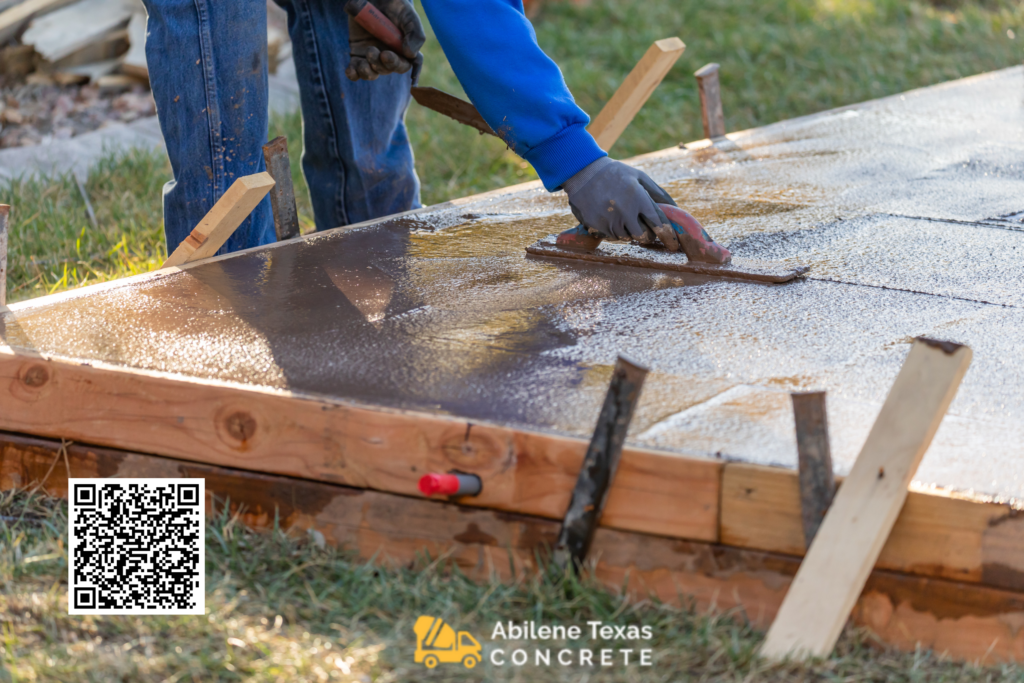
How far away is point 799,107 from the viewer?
615 centimetres

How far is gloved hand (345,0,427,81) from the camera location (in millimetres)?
2916

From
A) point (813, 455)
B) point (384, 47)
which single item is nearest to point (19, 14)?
point (384, 47)

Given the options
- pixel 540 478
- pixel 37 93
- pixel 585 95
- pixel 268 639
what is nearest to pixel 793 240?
pixel 540 478

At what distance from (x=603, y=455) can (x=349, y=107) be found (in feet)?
6.26

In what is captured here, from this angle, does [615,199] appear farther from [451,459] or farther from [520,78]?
[451,459]

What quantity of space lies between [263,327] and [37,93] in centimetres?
486

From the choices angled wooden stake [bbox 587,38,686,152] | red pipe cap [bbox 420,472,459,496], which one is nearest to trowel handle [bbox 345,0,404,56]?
angled wooden stake [bbox 587,38,686,152]

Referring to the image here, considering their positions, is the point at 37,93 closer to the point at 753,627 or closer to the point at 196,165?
the point at 196,165

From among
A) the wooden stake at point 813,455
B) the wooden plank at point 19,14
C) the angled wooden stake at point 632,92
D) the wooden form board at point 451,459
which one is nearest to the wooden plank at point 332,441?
the wooden form board at point 451,459

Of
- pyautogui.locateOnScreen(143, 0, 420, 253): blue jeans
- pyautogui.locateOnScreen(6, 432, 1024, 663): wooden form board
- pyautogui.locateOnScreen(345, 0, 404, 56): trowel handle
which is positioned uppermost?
pyautogui.locateOnScreen(345, 0, 404, 56): trowel handle

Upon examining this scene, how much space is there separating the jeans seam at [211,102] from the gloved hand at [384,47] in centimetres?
45

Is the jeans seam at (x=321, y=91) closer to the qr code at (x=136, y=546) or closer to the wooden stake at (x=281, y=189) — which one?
the wooden stake at (x=281, y=189)

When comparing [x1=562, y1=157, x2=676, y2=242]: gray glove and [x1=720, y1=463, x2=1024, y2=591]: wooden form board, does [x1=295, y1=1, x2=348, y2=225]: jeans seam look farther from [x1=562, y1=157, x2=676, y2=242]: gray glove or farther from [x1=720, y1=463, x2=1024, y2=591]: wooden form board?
[x1=720, y1=463, x2=1024, y2=591]: wooden form board

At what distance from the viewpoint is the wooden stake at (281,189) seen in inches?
105
